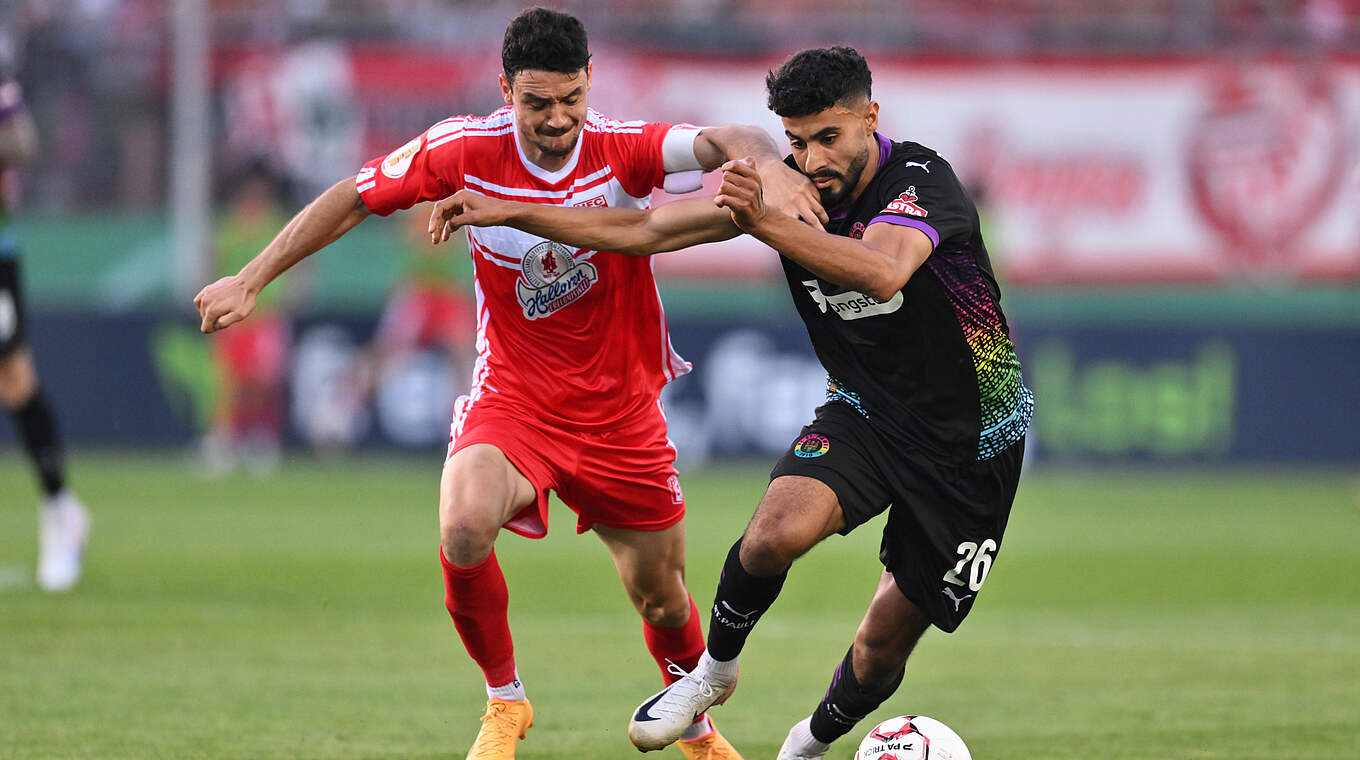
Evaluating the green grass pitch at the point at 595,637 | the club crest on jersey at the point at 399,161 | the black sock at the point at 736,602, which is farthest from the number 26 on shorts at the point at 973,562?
the club crest on jersey at the point at 399,161

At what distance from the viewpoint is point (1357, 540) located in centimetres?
1273

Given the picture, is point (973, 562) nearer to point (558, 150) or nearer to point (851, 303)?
point (851, 303)

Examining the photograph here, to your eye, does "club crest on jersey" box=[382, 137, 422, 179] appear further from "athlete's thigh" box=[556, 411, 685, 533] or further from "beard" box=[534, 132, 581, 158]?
"athlete's thigh" box=[556, 411, 685, 533]

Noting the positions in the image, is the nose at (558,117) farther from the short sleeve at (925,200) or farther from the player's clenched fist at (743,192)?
the short sleeve at (925,200)

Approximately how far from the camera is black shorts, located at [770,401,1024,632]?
5.40 m

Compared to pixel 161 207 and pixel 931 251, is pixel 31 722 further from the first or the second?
pixel 161 207

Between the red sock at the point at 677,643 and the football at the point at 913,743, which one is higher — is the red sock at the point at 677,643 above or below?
below

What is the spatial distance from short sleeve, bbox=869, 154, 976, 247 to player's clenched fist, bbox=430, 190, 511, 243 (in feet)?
3.75

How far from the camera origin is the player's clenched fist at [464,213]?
5.09m

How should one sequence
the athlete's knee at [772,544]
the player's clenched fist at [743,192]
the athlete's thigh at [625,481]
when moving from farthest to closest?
the athlete's thigh at [625,481]
the athlete's knee at [772,544]
the player's clenched fist at [743,192]

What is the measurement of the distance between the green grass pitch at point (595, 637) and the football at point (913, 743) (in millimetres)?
664

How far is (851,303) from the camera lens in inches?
214

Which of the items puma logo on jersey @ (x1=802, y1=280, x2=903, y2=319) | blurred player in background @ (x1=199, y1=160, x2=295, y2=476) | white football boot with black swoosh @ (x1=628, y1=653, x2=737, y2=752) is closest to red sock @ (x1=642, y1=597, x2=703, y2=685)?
white football boot with black swoosh @ (x1=628, y1=653, x2=737, y2=752)

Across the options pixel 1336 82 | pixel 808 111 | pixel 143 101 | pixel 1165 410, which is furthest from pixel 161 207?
pixel 808 111
